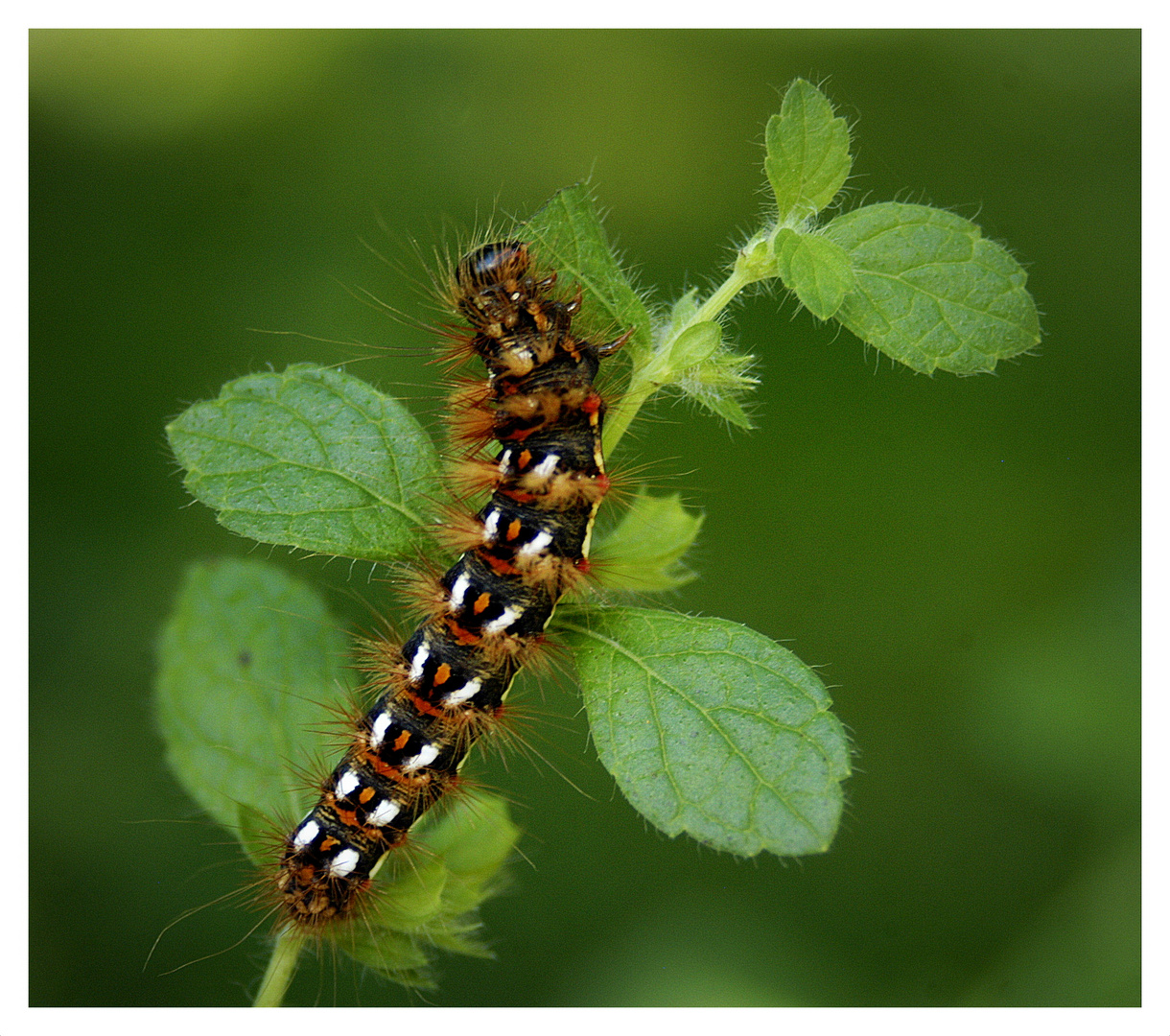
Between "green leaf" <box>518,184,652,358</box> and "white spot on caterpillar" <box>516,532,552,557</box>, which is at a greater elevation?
"green leaf" <box>518,184,652,358</box>

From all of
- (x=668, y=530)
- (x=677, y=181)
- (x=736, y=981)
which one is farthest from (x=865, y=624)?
(x=668, y=530)

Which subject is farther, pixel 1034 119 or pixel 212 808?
pixel 1034 119

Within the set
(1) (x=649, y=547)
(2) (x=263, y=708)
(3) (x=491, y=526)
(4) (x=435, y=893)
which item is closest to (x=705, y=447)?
(1) (x=649, y=547)

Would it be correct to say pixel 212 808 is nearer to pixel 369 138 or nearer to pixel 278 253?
pixel 278 253

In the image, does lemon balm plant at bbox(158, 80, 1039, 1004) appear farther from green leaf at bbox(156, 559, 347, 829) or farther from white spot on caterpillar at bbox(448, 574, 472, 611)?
green leaf at bbox(156, 559, 347, 829)

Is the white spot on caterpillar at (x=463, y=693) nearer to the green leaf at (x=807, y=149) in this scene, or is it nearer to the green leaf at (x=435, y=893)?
the green leaf at (x=435, y=893)

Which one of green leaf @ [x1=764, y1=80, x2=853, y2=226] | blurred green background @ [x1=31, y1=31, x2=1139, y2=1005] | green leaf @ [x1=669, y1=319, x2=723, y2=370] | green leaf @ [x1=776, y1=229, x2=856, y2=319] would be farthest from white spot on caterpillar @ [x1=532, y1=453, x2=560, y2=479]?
blurred green background @ [x1=31, y1=31, x2=1139, y2=1005]
